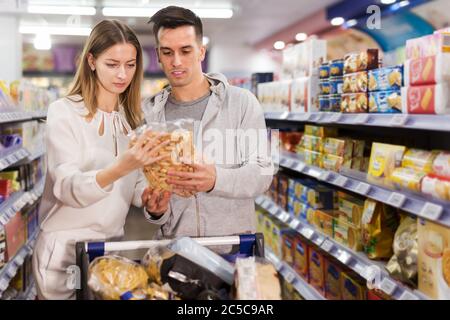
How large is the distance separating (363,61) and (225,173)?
1437mm

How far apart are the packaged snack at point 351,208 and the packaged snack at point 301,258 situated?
Answer: 0.56m

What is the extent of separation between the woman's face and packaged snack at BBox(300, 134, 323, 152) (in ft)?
5.92

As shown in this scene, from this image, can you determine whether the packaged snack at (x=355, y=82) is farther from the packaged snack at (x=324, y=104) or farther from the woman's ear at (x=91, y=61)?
the woman's ear at (x=91, y=61)

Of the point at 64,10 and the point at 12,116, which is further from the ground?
the point at 64,10

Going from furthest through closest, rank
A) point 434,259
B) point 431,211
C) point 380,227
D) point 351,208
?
point 351,208 → point 380,227 → point 434,259 → point 431,211

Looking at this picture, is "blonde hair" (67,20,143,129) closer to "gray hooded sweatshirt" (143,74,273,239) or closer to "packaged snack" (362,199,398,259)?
"gray hooded sweatshirt" (143,74,273,239)

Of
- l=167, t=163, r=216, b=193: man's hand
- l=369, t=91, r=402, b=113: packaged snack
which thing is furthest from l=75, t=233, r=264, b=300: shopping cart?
l=369, t=91, r=402, b=113: packaged snack

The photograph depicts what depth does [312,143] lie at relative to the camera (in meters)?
3.14

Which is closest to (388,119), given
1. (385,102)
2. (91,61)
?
(385,102)

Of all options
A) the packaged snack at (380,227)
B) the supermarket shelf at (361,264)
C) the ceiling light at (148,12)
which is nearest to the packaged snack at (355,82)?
the packaged snack at (380,227)

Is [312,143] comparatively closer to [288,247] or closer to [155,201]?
[288,247]

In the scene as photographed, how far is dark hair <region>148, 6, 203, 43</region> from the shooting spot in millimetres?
1392

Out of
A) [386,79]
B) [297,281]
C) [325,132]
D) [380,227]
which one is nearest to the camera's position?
[386,79]
